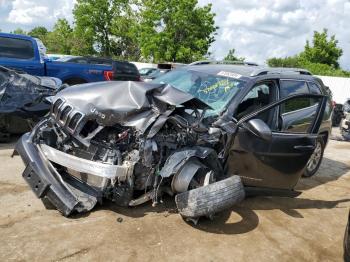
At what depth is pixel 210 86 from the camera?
5.07 meters

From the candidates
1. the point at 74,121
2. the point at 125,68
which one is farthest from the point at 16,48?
the point at 74,121

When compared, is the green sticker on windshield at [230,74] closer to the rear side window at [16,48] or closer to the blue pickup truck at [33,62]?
the blue pickup truck at [33,62]

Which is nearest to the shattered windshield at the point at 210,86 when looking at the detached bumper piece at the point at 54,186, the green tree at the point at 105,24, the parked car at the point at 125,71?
the detached bumper piece at the point at 54,186

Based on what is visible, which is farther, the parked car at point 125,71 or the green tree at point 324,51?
the green tree at point 324,51

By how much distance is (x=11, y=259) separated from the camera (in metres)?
3.23

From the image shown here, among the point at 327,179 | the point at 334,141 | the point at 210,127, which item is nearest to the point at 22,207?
the point at 210,127

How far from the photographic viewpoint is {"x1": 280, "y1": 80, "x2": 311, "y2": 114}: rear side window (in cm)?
505

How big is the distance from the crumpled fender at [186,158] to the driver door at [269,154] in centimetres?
26

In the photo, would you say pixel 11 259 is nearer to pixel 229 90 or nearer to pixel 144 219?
pixel 144 219

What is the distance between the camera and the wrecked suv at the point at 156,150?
394 cm

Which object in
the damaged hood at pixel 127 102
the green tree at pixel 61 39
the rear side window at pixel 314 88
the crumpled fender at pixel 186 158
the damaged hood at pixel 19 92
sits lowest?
the green tree at pixel 61 39

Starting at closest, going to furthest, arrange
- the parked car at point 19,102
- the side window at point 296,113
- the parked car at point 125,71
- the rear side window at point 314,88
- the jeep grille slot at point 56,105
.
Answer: the jeep grille slot at point 56,105
the side window at point 296,113
the rear side window at point 314,88
the parked car at point 19,102
the parked car at point 125,71

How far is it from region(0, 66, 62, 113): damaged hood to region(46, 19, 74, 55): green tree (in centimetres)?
4210

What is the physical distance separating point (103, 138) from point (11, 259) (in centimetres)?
143
